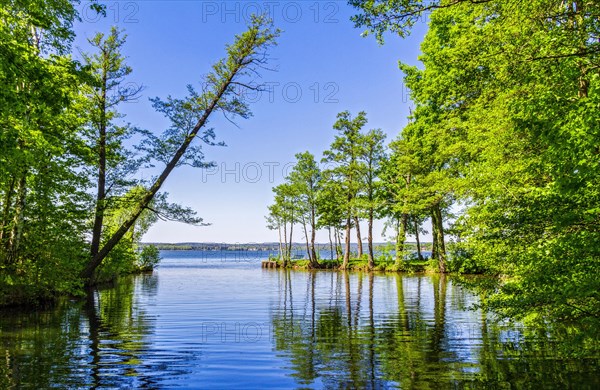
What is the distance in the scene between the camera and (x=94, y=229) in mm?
23844

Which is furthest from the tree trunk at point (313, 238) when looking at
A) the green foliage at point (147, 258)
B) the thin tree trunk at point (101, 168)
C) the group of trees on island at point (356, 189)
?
the thin tree trunk at point (101, 168)

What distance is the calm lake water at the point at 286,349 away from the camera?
788cm

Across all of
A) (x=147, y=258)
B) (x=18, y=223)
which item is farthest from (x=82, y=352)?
(x=147, y=258)

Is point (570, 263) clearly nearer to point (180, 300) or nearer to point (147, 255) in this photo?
point (180, 300)

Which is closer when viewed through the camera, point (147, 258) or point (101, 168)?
point (101, 168)

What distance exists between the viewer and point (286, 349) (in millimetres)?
10727

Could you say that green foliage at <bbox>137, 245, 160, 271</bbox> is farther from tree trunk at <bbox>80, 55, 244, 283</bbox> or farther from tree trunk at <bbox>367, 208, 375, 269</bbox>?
tree trunk at <bbox>80, 55, 244, 283</bbox>

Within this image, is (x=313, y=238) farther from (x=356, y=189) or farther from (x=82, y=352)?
(x=82, y=352)

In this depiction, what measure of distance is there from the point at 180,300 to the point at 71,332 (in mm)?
9477

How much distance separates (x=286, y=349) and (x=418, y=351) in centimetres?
331

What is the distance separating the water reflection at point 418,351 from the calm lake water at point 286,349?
0.03 m

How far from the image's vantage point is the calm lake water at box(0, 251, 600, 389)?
788 centimetres

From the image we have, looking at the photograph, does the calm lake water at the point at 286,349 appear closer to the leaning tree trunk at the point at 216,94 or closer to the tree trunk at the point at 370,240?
the leaning tree trunk at the point at 216,94

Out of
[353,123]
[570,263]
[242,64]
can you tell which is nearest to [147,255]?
[353,123]
